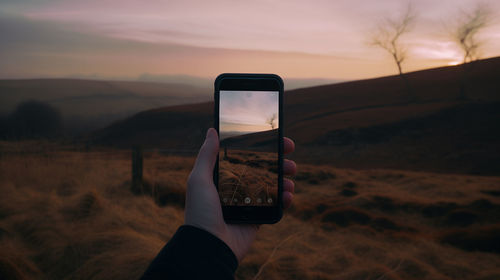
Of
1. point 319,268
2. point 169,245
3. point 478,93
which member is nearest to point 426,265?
point 319,268

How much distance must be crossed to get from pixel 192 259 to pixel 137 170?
6.96 meters

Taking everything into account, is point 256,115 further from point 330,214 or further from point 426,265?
point 330,214

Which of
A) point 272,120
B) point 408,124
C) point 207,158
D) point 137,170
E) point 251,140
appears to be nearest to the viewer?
point 207,158

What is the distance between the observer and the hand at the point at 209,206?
6.77 feet

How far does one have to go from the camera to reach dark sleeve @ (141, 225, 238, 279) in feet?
4.91

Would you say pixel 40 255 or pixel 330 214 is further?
pixel 330 214

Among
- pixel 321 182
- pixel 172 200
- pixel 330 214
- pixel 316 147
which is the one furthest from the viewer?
pixel 316 147

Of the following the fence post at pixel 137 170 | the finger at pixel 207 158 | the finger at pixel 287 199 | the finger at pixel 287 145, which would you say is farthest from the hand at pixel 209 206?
the fence post at pixel 137 170

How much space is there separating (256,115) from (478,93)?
27.8 metres

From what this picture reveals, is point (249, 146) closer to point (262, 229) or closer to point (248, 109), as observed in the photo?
point (248, 109)

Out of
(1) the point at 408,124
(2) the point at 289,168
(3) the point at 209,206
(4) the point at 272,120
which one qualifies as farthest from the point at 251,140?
(1) the point at 408,124

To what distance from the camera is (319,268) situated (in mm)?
4457

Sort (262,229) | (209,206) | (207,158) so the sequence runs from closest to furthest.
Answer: (209,206) < (207,158) < (262,229)

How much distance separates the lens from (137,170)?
813cm
